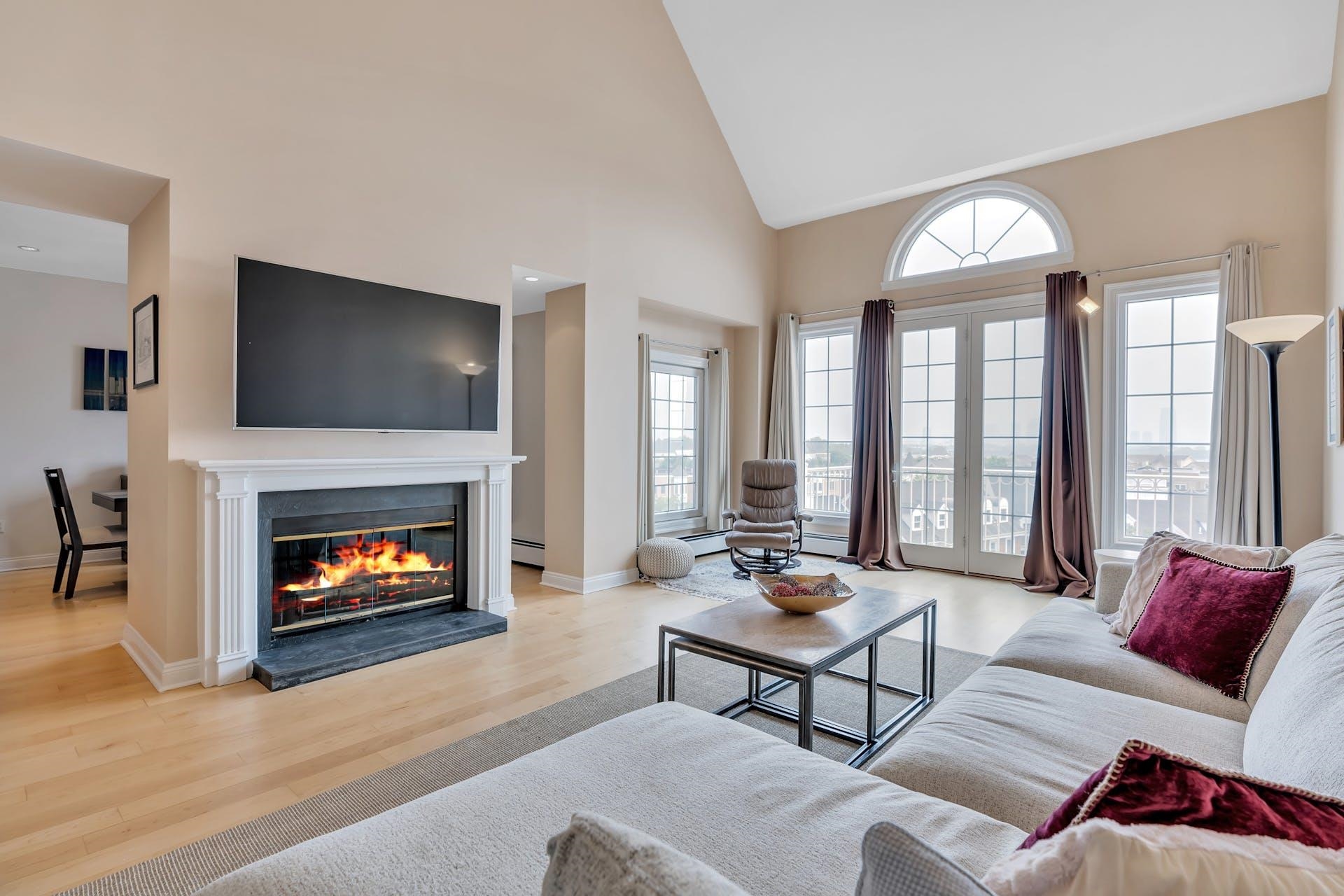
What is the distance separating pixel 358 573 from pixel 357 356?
1232 millimetres

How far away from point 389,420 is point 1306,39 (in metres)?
5.87

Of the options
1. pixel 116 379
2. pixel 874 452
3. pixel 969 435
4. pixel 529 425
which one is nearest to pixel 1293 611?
A: pixel 969 435

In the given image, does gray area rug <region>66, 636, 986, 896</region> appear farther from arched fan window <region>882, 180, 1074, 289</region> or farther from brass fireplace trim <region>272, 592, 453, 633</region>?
arched fan window <region>882, 180, 1074, 289</region>

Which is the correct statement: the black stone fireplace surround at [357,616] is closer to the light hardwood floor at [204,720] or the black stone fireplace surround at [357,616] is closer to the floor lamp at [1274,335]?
the light hardwood floor at [204,720]

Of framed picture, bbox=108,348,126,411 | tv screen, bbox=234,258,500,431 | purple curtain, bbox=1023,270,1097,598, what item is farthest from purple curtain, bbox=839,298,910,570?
framed picture, bbox=108,348,126,411

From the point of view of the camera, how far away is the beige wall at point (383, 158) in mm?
2928

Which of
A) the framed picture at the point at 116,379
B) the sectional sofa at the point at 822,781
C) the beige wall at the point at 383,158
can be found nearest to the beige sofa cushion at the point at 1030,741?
the sectional sofa at the point at 822,781

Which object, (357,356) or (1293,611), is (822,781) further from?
(357,356)

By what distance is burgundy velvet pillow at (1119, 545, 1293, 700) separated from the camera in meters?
1.96

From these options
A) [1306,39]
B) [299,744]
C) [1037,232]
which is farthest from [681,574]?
[1306,39]

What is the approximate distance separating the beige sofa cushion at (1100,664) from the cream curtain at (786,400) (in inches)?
160

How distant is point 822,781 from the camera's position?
131 centimetres

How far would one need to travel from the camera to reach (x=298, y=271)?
3.34m

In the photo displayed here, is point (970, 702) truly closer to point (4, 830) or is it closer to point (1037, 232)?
point (4, 830)
